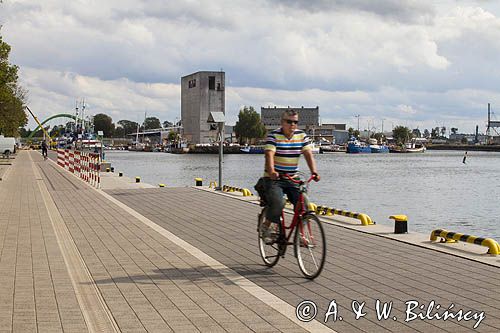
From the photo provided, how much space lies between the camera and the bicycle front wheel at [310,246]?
28.8ft

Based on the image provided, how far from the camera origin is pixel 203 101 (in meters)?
180

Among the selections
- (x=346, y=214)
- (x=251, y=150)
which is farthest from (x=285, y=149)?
(x=251, y=150)

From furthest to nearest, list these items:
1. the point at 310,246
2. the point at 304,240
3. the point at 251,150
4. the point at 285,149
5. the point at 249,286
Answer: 1. the point at 251,150
2. the point at 285,149
3. the point at 304,240
4. the point at 310,246
5. the point at 249,286

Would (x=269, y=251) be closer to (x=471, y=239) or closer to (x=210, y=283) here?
(x=210, y=283)

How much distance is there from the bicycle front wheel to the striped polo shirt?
0.77 metres

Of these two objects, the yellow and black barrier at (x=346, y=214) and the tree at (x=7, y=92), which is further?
the tree at (x=7, y=92)

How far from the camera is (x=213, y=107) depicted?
18050 centimetres

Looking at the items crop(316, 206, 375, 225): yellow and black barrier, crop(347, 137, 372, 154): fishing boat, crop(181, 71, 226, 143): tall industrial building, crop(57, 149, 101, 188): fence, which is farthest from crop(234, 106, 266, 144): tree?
crop(316, 206, 375, 225): yellow and black barrier

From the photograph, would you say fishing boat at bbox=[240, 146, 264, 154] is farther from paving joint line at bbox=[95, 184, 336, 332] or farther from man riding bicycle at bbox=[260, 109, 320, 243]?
man riding bicycle at bbox=[260, 109, 320, 243]

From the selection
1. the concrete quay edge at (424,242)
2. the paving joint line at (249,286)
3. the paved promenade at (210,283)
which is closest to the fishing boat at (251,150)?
the concrete quay edge at (424,242)

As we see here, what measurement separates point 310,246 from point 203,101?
172875 millimetres

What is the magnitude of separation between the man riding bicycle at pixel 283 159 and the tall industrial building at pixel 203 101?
167 m

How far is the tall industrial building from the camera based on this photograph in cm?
18050

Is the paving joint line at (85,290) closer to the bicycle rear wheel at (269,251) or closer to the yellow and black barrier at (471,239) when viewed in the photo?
the bicycle rear wheel at (269,251)
